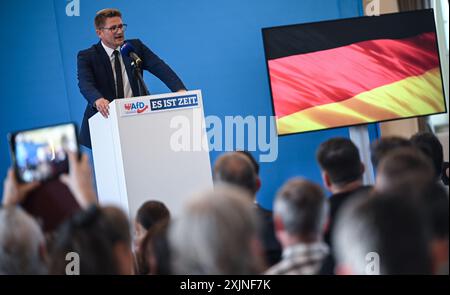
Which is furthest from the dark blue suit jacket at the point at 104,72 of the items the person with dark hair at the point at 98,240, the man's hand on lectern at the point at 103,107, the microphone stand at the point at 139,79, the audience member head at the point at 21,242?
the person with dark hair at the point at 98,240

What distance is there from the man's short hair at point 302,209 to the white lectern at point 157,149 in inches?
88.8

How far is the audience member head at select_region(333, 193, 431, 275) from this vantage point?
193cm

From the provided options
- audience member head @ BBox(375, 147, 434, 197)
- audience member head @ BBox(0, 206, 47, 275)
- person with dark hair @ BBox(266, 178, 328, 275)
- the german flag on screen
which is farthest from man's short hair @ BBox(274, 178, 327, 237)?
the german flag on screen

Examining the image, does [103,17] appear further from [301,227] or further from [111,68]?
[301,227]

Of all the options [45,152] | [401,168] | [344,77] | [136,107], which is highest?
[344,77]

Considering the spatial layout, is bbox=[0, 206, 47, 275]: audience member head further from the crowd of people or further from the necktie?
the necktie

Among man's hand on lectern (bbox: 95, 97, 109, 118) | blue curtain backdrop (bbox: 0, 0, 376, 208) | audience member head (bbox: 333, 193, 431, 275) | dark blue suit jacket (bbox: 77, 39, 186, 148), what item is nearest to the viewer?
audience member head (bbox: 333, 193, 431, 275)

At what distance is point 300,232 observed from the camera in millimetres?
2312

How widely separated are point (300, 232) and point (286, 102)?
12.8 feet

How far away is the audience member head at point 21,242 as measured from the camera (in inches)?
95.5

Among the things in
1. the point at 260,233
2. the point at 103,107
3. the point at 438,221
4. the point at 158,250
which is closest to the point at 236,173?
the point at 158,250

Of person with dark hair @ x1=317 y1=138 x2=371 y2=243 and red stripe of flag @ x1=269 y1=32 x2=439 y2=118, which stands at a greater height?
red stripe of flag @ x1=269 y1=32 x2=439 y2=118

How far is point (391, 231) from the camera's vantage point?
1.94 meters

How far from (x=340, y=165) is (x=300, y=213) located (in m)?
0.93
